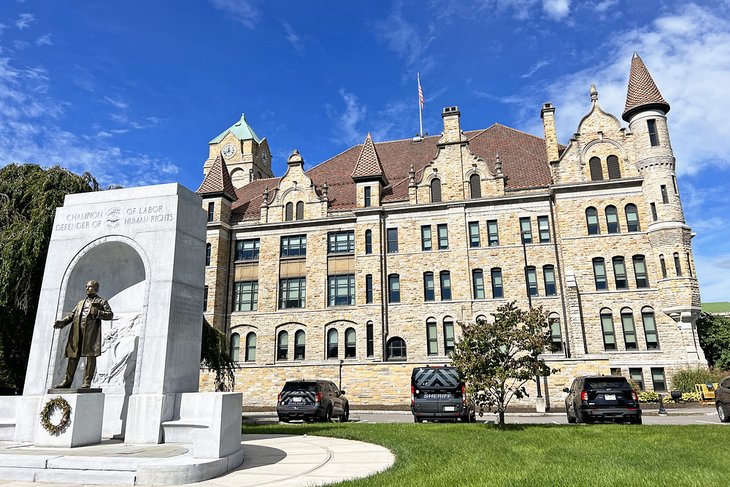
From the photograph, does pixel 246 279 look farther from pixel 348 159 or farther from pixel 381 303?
pixel 348 159

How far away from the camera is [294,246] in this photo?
39.6m

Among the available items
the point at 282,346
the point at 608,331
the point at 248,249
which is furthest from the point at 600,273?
the point at 248,249

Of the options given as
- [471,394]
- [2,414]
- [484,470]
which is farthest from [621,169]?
[2,414]

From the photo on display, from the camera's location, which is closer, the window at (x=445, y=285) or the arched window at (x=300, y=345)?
the window at (x=445, y=285)

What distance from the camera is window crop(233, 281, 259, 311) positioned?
1538 inches

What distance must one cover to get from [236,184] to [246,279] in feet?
79.0

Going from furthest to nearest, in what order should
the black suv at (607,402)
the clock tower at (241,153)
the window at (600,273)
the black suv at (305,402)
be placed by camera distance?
the clock tower at (241,153), the window at (600,273), the black suv at (305,402), the black suv at (607,402)

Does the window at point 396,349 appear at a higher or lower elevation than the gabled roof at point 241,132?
lower

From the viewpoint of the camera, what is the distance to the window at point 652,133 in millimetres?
33062

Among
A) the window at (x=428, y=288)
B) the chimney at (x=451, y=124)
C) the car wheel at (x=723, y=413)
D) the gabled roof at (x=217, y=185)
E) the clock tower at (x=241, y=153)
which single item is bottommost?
the car wheel at (x=723, y=413)

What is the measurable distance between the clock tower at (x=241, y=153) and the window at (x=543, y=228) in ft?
123

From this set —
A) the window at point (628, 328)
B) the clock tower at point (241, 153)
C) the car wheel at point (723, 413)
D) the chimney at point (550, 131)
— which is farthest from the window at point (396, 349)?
the clock tower at point (241, 153)

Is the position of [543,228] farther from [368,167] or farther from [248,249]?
[248,249]

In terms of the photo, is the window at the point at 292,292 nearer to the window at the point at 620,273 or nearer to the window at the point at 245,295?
the window at the point at 245,295
